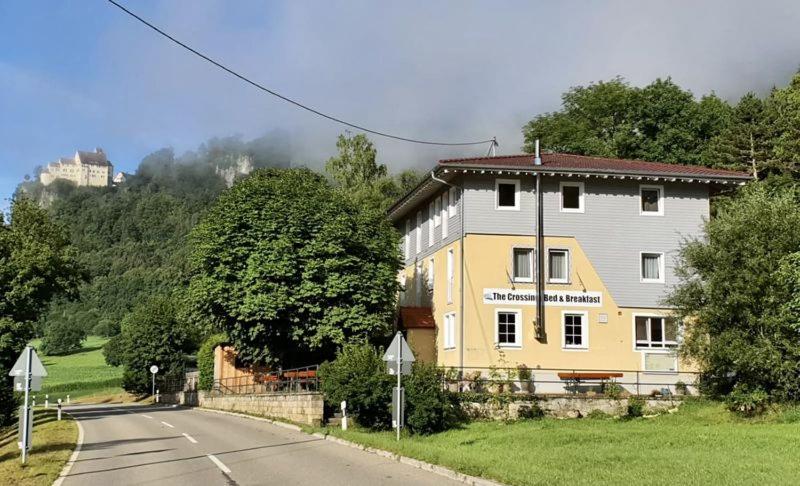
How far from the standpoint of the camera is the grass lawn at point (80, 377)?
3467 inches

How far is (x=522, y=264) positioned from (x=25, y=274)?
2465 centimetres

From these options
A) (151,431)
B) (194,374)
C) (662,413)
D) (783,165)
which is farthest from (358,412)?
(194,374)

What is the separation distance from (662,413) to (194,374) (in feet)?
133

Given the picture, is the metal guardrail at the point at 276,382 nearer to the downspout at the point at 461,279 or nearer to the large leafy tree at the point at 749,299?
the downspout at the point at 461,279

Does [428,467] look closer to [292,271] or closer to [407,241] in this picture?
[292,271]

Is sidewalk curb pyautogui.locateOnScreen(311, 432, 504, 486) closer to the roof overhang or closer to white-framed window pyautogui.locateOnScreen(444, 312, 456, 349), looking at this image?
white-framed window pyautogui.locateOnScreen(444, 312, 456, 349)

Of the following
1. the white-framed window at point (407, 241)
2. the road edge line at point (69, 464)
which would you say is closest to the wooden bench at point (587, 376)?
the white-framed window at point (407, 241)

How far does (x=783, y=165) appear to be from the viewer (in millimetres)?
45344

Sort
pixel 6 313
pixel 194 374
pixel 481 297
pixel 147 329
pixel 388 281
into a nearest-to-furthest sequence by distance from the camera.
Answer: pixel 481 297 < pixel 388 281 < pixel 6 313 < pixel 194 374 < pixel 147 329

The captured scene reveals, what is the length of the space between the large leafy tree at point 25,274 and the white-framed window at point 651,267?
26921 mm

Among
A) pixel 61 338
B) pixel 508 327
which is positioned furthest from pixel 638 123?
pixel 61 338

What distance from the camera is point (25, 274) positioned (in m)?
39.6

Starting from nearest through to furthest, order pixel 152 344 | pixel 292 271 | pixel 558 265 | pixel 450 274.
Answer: pixel 558 265 < pixel 292 271 < pixel 450 274 < pixel 152 344

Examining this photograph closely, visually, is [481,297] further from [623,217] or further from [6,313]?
[6,313]
